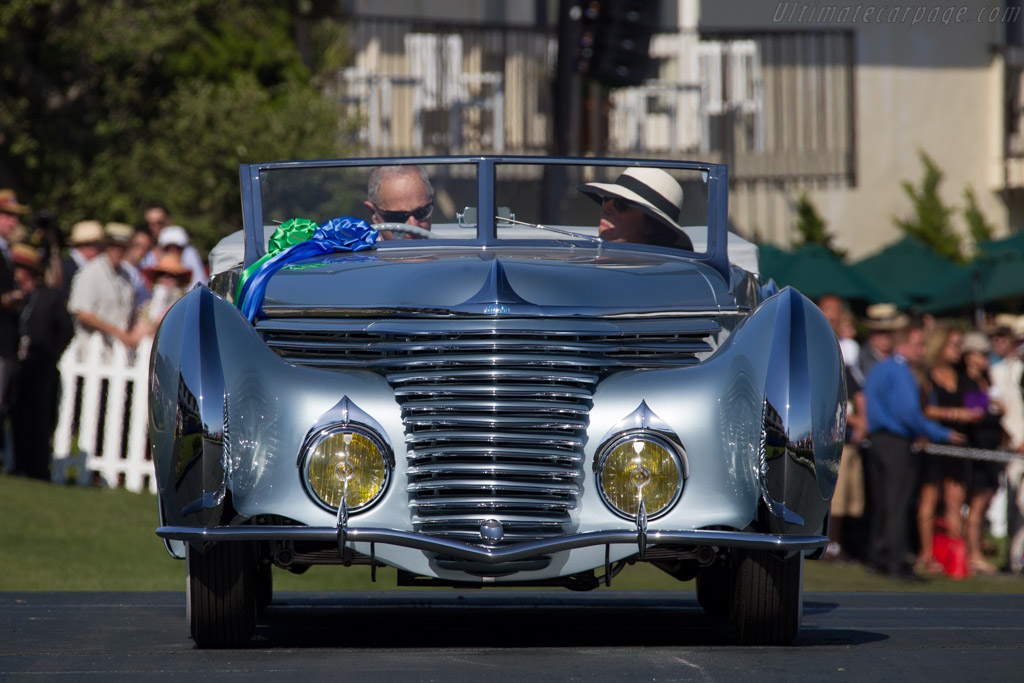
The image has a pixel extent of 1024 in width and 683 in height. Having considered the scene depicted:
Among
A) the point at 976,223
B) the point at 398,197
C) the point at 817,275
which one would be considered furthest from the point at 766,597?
the point at 976,223

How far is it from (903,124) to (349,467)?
20.5m

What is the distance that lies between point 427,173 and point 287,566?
1.96 m

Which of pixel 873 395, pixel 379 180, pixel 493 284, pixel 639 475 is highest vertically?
pixel 379 180

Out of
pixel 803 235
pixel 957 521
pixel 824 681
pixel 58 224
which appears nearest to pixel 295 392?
pixel 824 681

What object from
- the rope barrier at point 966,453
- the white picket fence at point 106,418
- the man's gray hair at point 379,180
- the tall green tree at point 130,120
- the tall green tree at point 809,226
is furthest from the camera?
the tall green tree at point 809,226

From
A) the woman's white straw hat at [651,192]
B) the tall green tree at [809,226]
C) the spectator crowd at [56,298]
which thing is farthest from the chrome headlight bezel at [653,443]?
the tall green tree at [809,226]

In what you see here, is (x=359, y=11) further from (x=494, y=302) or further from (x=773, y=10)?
(x=494, y=302)

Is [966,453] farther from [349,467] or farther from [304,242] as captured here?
[349,467]

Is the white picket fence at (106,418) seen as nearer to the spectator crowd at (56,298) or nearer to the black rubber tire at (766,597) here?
the spectator crowd at (56,298)

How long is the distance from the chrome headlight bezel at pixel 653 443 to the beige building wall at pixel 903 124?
60.0 ft

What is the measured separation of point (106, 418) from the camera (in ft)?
40.1

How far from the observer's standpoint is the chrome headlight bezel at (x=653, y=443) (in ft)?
15.6

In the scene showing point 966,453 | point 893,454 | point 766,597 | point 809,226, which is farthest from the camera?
point 809,226

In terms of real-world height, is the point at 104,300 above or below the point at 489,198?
below
